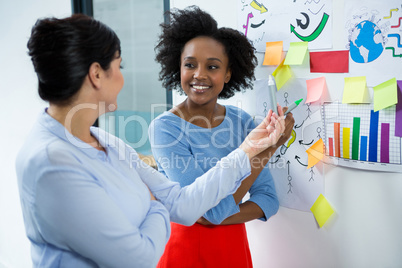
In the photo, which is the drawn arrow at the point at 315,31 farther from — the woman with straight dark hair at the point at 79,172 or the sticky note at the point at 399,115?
the woman with straight dark hair at the point at 79,172

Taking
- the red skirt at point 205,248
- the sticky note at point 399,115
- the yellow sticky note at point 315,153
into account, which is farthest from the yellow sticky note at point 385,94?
the red skirt at point 205,248

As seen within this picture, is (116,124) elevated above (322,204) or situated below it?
above

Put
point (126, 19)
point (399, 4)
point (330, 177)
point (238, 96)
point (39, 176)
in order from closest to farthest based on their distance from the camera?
point (39, 176)
point (399, 4)
point (330, 177)
point (238, 96)
point (126, 19)

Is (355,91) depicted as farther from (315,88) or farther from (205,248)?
(205,248)

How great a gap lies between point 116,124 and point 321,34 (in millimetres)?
1833

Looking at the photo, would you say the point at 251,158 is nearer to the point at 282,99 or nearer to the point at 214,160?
the point at 214,160

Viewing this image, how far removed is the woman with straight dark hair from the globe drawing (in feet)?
2.37

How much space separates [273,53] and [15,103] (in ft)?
7.42

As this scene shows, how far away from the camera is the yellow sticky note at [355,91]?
1173mm

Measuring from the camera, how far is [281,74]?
142 centimetres

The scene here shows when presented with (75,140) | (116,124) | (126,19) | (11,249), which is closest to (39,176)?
(75,140)

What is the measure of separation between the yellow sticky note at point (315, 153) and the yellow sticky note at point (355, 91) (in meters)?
0.18

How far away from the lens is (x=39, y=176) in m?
0.80

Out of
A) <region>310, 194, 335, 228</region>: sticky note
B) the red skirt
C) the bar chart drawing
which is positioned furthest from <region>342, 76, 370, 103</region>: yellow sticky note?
the red skirt
